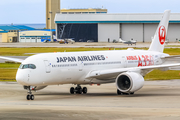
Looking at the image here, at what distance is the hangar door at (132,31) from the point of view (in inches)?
6976

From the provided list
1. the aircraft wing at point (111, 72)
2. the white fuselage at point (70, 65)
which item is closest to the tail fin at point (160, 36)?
the white fuselage at point (70, 65)

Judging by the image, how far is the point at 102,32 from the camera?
180m

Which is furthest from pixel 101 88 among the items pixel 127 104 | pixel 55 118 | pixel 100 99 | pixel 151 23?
pixel 151 23

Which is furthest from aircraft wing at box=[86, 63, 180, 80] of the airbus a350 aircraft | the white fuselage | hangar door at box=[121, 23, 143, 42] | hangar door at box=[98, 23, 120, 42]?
hangar door at box=[98, 23, 120, 42]

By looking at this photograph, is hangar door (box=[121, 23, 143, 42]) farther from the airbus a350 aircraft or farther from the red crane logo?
the airbus a350 aircraft

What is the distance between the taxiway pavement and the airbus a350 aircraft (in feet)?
4.28

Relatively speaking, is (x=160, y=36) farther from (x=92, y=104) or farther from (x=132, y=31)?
(x=132, y=31)

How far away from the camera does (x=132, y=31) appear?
7023 inches

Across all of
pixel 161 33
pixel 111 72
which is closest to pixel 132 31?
pixel 161 33

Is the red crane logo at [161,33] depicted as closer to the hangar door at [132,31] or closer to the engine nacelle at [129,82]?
the engine nacelle at [129,82]

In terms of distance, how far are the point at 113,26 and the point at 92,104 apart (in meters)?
152

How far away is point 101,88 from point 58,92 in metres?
5.53

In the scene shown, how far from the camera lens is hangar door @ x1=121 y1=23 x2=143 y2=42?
17720cm

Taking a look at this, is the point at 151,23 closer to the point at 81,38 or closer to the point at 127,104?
the point at 81,38
